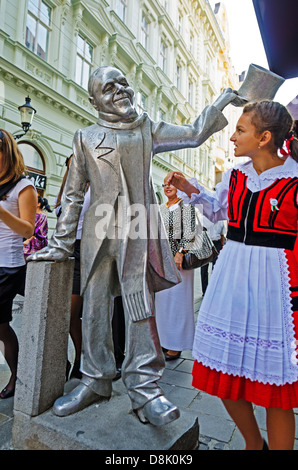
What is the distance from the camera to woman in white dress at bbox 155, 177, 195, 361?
3.01 m

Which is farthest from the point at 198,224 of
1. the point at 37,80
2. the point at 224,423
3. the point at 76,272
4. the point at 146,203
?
the point at 37,80

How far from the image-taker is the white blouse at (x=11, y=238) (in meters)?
2.09

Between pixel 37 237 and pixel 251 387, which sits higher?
pixel 37 237

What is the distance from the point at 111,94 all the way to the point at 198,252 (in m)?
1.67

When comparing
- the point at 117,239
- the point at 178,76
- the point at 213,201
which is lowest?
the point at 117,239

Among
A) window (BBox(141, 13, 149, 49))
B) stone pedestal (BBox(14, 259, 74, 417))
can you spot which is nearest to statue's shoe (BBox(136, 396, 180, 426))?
→ stone pedestal (BBox(14, 259, 74, 417))

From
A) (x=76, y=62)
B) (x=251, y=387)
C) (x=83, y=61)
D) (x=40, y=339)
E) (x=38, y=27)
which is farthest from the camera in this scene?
(x=83, y=61)

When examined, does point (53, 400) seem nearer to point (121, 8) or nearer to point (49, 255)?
point (49, 255)

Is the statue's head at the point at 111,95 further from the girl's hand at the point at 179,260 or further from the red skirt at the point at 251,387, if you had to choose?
the girl's hand at the point at 179,260

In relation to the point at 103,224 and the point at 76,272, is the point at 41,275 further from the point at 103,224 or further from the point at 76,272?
the point at 76,272

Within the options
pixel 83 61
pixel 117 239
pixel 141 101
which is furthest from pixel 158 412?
pixel 141 101

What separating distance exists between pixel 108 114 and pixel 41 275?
2.89 ft

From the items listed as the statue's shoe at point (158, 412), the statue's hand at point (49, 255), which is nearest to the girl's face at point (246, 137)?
the statue's hand at point (49, 255)

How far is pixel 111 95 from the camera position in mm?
1636
